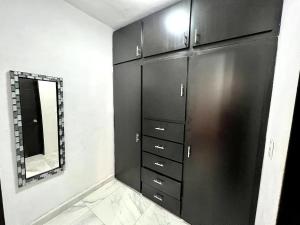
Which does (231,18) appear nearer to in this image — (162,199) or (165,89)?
(165,89)

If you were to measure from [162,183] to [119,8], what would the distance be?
2084 mm

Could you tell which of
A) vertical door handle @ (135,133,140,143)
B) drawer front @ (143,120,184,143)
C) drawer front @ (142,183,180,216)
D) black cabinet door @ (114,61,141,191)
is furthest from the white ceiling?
drawer front @ (142,183,180,216)

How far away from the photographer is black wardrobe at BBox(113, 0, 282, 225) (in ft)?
3.27

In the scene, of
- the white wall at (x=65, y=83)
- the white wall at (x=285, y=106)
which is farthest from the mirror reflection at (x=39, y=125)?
the white wall at (x=285, y=106)

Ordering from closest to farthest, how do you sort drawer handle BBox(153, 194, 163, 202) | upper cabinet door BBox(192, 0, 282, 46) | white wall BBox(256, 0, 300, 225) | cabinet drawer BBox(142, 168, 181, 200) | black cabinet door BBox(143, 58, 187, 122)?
white wall BBox(256, 0, 300, 225) → upper cabinet door BBox(192, 0, 282, 46) → black cabinet door BBox(143, 58, 187, 122) → cabinet drawer BBox(142, 168, 181, 200) → drawer handle BBox(153, 194, 163, 202)

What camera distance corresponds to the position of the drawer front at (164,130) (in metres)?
1.41

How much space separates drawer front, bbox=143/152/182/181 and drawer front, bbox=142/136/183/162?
0.06m

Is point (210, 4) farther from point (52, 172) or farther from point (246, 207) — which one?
point (52, 172)

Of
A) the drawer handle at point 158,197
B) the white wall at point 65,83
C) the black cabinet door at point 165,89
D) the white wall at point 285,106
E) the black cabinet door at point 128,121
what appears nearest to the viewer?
the white wall at point 285,106

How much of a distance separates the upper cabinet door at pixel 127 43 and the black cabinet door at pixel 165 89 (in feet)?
0.91

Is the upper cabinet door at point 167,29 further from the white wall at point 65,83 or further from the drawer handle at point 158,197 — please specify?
the drawer handle at point 158,197

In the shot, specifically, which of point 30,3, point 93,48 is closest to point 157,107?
point 93,48

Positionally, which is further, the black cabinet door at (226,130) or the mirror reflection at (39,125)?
the mirror reflection at (39,125)

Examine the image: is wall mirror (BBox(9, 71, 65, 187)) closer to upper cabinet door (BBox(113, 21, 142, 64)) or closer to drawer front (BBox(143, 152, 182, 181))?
upper cabinet door (BBox(113, 21, 142, 64))
